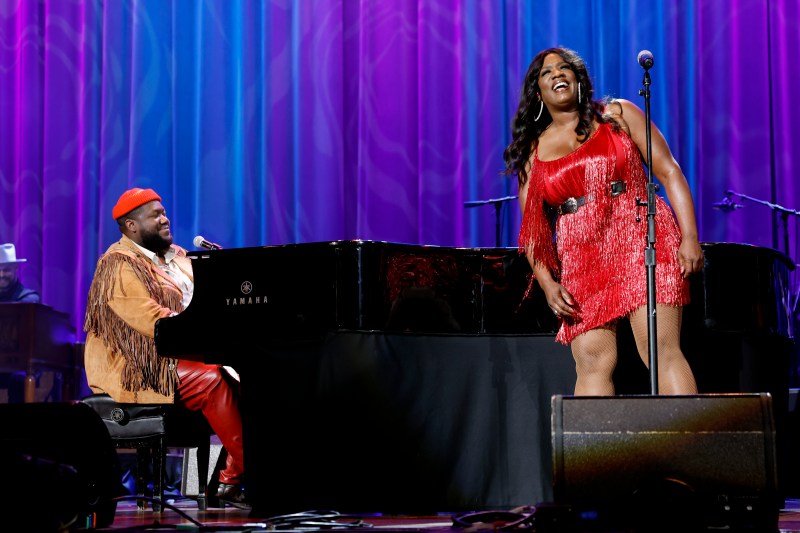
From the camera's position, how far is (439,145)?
21.0ft

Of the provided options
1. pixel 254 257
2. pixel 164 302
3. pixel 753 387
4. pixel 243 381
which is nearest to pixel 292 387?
pixel 243 381

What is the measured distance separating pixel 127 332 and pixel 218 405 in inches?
21.4

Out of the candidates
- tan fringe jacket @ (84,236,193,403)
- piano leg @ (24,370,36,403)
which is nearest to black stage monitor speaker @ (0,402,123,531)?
tan fringe jacket @ (84,236,193,403)

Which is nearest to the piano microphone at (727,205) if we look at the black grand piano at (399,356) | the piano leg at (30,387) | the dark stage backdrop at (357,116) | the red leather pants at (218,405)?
the dark stage backdrop at (357,116)

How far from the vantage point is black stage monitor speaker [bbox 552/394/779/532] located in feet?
7.86

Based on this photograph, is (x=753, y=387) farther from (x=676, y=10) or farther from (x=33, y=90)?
(x=33, y=90)

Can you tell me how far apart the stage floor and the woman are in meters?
0.68

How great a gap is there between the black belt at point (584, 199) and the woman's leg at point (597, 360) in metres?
0.39

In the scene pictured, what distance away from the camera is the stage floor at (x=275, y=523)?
8.55 ft

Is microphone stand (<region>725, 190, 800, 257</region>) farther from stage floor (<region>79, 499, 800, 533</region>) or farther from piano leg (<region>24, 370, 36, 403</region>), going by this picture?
piano leg (<region>24, 370, 36, 403</region>)

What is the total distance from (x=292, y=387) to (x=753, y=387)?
178 cm

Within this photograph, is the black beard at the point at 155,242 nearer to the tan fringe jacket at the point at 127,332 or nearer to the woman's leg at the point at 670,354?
the tan fringe jacket at the point at 127,332

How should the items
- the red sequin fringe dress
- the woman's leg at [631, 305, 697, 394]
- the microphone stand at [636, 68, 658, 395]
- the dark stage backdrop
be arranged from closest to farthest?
the microphone stand at [636, 68, 658, 395] → the woman's leg at [631, 305, 697, 394] → the red sequin fringe dress → the dark stage backdrop

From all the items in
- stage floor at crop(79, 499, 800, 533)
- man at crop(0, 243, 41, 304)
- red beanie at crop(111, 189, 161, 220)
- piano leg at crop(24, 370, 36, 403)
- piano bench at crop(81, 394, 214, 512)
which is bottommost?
stage floor at crop(79, 499, 800, 533)
